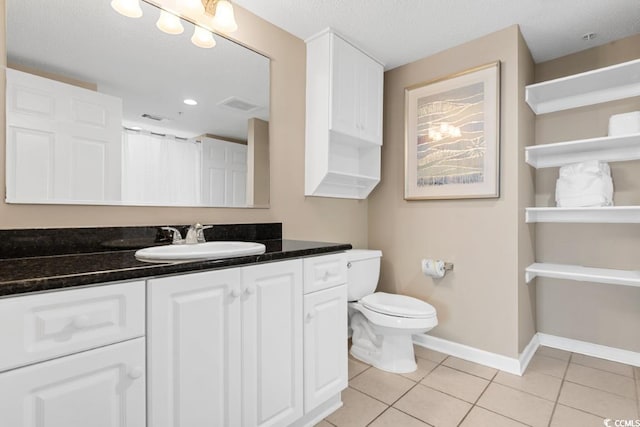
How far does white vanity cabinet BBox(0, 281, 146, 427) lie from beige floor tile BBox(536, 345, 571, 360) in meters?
2.65

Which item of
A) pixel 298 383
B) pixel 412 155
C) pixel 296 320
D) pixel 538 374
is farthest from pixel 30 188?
pixel 538 374

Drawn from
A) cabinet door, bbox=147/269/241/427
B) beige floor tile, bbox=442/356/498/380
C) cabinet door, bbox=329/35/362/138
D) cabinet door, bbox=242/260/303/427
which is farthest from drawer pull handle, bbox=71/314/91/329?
beige floor tile, bbox=442/356/498/380

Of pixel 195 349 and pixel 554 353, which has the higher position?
pixel 195 349

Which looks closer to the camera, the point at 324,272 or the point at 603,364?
the point at 324,272

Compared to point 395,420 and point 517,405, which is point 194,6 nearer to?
point 395,420

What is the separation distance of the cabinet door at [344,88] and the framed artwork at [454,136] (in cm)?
54

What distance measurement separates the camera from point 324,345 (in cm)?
164

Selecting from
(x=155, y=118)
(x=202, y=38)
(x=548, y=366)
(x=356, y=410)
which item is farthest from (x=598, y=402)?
(x=202, y=38)

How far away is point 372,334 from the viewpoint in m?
2.29

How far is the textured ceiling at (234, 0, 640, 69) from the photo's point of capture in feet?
6.34

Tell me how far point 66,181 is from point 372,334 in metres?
1.93

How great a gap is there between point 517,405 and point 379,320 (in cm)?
83

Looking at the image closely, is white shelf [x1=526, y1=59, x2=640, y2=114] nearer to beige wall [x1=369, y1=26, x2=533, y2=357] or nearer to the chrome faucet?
beige wall [x1=369, y1=26, x2=533, y2=357]

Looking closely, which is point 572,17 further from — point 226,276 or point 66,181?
point 66,181
